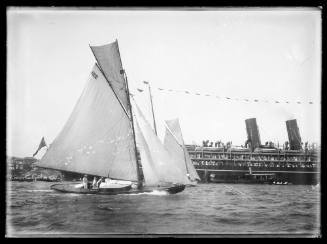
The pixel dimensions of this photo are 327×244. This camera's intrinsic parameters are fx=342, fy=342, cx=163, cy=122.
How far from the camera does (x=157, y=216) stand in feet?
23.2

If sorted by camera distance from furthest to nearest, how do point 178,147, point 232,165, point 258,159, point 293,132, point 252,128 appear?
point 232,165
point 258,159
point 178,147
point 252,128
point 293,132

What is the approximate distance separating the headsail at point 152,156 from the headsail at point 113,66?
0.57 metres

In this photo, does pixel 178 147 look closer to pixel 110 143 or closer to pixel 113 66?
pixel 110 143

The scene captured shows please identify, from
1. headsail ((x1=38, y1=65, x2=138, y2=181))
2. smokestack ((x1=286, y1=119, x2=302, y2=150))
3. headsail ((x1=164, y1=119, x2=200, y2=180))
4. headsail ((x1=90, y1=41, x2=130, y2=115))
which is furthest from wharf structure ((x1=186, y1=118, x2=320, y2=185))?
headsail ((x1=90, y1=41, x2=130, y2=115))

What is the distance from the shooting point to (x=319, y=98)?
677cm

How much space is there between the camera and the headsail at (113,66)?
7.36 metres

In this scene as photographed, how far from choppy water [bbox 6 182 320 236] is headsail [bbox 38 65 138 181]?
1059 millimetres

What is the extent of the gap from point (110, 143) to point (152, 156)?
1.42m

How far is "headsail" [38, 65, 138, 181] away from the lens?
838 centimetres

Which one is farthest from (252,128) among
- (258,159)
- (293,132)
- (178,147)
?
(258,159)

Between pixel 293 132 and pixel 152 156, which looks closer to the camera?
pixel 293 132

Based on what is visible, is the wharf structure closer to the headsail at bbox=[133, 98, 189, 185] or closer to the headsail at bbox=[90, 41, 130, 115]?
the headsail at bbox=[133, 98, 189, 185]

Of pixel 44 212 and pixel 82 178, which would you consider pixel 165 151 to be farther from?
pixel 44 212
